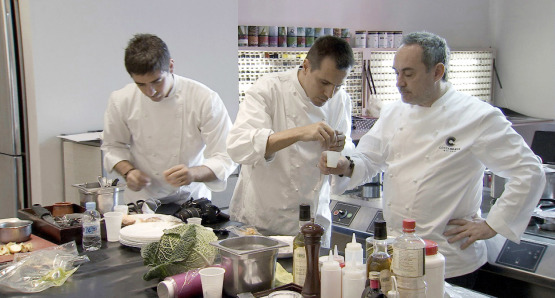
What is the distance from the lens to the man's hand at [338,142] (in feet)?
8.05

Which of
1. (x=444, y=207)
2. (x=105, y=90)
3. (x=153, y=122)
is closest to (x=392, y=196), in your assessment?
(x=444, y=207)

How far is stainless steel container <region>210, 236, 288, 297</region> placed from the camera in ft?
5.60

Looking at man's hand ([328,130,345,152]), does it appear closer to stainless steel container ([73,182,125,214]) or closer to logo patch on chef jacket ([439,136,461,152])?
logo patch on chef jacket ([439,136,461,152])

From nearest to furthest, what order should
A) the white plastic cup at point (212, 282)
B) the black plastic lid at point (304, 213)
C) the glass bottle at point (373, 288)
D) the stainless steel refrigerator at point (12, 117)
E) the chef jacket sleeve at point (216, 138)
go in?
1. the glass bottle at point (373, 288)
2. the white plastic cup at point (212, 282)
3. the black plastic lid at point (304, 213)
4. the chef jacket sleeve at point (216, 138)
5. the stainless steel refrigerator at point (12, 117)

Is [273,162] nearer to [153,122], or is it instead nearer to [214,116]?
[214,116]

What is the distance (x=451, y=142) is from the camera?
2359 mm

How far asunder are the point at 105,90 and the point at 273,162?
2012 millimetres

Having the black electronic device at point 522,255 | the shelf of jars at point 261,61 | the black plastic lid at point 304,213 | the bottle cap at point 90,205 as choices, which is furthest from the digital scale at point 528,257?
the shelf of jars at point 261,61

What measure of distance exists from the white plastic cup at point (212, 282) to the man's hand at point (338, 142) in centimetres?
94

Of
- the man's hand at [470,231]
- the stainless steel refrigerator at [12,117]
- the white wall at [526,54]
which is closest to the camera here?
the man's hand at [470,231]

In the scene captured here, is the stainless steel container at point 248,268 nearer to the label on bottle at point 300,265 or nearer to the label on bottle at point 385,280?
the label on bottle at point 300,265

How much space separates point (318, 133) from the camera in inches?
93.3

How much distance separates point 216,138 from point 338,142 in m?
0.78

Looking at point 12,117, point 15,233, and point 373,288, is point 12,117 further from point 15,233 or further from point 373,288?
point 373,288
